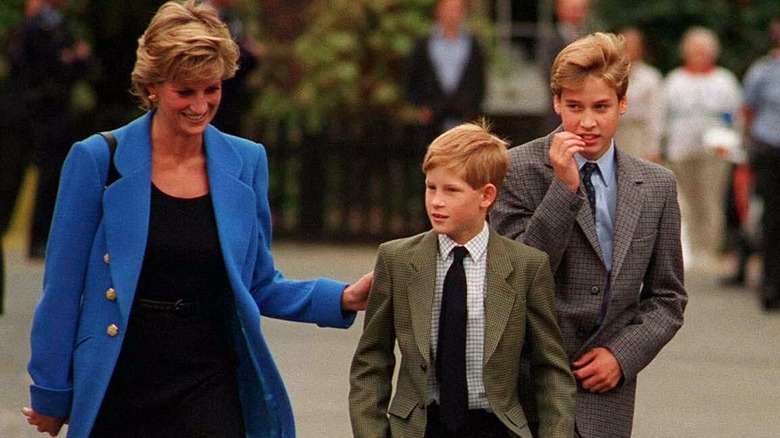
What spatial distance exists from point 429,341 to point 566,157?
1.88 feet

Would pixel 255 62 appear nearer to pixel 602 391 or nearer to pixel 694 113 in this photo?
pixel 694 113

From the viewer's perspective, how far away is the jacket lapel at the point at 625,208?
453cm

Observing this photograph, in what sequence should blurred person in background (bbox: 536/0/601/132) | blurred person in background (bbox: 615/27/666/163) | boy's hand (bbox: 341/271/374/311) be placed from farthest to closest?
1. blurred person in background (bbox: 615/27/666/163)
2. blurred person in background (bbox: 536/0/601/132)
3. boy's hand (bbox: 341/271/374/311)

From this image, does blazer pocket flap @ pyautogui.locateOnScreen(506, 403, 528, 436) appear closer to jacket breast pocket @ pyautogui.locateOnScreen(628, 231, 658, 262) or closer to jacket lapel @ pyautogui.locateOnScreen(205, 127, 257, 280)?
jacket breast pocket @ pyautogui.locateOnScreen(628, 231, 658, 262)

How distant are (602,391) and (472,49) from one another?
9.14 metres

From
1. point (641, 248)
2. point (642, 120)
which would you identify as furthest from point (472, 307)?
point (642, 120)

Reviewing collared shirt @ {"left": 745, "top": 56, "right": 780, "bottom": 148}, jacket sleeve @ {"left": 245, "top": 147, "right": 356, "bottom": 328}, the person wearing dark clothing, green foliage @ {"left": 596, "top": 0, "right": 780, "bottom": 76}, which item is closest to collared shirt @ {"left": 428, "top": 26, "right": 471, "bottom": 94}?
the person wearing dark clothing

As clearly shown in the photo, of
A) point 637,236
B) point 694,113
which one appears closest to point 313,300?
point 637,236

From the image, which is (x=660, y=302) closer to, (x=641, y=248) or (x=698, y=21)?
(x=641, y=248)

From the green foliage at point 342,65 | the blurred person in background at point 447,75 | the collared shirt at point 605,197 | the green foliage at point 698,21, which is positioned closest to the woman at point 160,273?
the collared shirt at point 605,197

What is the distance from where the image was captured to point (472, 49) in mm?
13500

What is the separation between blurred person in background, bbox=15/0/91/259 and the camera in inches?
514

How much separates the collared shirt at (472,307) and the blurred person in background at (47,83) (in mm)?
9031

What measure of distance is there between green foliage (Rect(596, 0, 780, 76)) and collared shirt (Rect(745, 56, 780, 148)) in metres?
6.73
